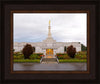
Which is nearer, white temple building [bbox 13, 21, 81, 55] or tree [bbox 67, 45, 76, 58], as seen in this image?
tree [bbox 67, 45, 76, 58]

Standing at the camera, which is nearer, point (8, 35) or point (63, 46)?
point (8, 35)

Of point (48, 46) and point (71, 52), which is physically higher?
point (48, 46)

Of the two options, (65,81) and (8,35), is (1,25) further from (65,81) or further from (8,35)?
(65,81)

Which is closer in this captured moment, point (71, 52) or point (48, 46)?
point (71, 52)

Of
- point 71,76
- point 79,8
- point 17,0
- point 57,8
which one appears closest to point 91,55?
point 71,76

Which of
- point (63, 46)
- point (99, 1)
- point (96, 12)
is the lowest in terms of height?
point (63, 46)

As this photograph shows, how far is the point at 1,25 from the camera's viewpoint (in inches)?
55.9

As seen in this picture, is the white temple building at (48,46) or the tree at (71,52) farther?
the white temple building at (48,46)

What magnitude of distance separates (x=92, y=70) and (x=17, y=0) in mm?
1397

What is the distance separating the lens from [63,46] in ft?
44.2

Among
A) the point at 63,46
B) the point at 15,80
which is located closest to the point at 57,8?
the point at 15,80

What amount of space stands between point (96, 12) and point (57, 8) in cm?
54

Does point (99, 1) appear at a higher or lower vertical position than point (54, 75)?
higher

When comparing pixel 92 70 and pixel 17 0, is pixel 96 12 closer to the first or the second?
pixel 92 70
